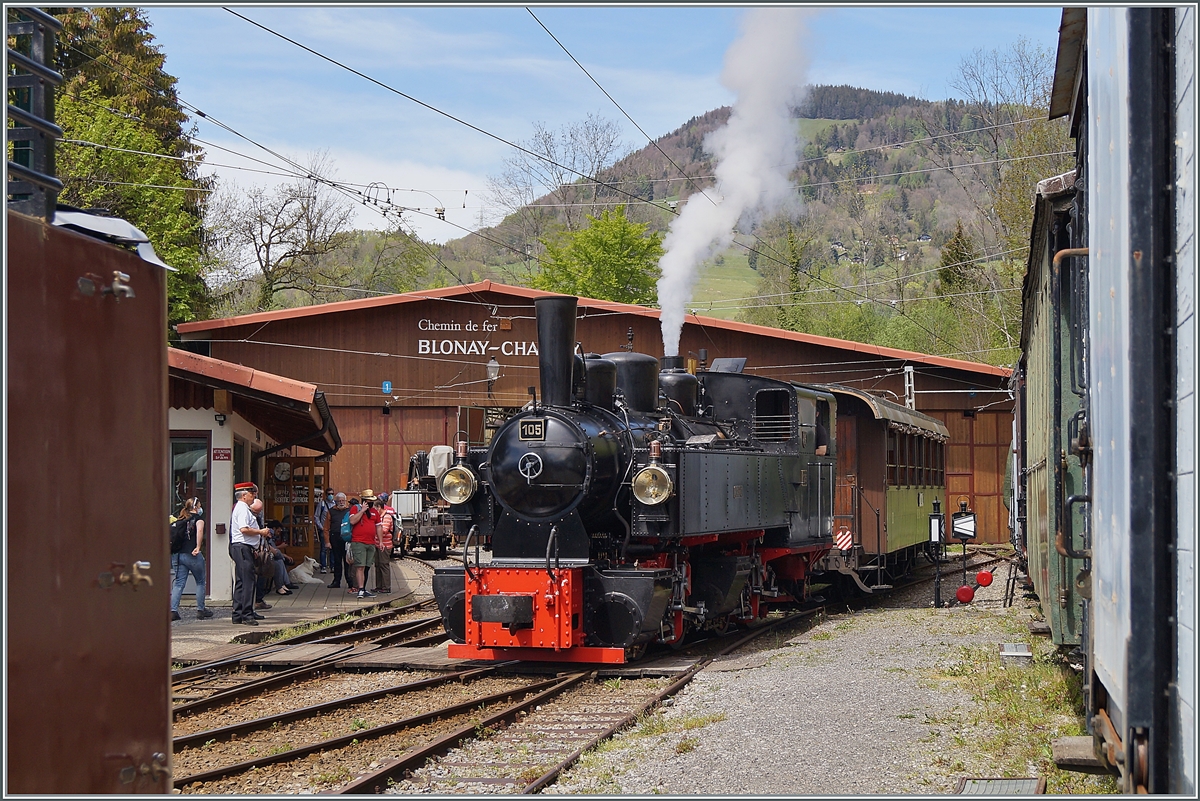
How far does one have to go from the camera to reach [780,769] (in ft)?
22.1

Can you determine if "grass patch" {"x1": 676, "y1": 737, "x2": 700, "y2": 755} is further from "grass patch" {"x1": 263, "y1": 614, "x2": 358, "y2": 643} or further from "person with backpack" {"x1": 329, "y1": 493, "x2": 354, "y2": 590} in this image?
"person with backpack" {"x1": 329, "y1": 493, "x2": 354, "y2": 590}

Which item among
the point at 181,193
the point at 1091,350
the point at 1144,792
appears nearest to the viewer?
the point at 1144,792

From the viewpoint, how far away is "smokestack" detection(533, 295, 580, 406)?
10.7m

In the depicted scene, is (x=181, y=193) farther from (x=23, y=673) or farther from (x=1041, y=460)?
(x=23, y=673)

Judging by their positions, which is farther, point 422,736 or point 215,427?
point 215,427

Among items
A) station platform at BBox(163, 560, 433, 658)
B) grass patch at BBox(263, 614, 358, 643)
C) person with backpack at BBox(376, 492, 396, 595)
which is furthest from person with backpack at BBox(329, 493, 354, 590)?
grass patch at BBox(263, 614, 358, 643)

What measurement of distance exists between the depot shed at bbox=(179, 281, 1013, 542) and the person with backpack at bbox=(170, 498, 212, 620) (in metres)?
17.3

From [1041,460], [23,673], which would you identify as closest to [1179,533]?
[23,673]

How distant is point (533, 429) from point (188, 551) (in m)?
6.49

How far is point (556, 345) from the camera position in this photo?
35.8 ft

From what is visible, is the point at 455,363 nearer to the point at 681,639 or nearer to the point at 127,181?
the point at 127,181

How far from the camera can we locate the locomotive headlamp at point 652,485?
10477mm

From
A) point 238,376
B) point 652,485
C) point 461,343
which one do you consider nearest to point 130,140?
point 461,343

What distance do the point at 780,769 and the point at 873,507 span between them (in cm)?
1085
